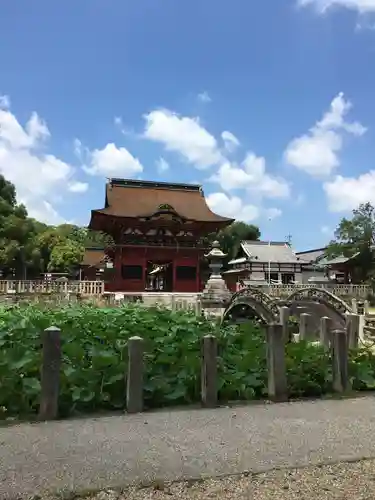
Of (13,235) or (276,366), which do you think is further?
(13,235)

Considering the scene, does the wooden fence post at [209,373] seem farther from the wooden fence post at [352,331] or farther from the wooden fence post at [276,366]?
the wooden fence post at [352,331]

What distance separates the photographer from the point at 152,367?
544cm

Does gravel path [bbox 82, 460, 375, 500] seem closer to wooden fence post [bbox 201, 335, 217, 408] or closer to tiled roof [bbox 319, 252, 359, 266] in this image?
wooden fence post [bbox 201, 335, 217, 408]

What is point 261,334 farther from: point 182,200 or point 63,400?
point 182,200

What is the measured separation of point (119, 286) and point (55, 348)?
25986mm

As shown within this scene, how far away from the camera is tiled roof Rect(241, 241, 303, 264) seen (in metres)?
48.0

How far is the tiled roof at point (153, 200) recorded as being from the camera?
3219cm

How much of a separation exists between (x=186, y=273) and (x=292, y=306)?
16.3 m

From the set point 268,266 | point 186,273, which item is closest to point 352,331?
point 186,273

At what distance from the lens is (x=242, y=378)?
5.54 metres

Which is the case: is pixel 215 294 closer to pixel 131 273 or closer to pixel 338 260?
pixel 131 273

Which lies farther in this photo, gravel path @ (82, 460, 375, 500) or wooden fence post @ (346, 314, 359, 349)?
wooden fence post @ (346, 314, 359, 349)

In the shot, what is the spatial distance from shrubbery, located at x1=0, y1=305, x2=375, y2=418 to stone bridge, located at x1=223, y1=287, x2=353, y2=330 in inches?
281

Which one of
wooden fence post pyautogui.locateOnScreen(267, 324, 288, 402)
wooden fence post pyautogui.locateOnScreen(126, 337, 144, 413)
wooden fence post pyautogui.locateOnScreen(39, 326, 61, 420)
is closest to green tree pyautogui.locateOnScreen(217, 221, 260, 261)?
wooden fence post pyautogui.locateOnScreen(267, 324, 288, 402)
